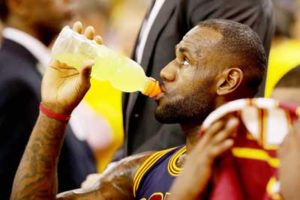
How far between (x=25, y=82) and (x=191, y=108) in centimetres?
139

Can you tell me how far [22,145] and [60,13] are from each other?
0.67 meters

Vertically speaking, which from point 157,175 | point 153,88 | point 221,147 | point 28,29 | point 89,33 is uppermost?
point 28,29

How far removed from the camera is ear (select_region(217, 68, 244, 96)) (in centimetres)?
262

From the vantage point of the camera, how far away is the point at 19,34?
160 inches

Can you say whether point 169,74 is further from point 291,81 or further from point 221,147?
point 221,147

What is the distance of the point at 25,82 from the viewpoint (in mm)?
3863

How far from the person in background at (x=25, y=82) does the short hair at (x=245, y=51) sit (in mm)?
1361

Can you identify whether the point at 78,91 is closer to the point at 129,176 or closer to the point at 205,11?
the point at 129,176

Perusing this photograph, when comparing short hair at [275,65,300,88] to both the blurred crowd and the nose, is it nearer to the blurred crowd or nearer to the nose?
the nose

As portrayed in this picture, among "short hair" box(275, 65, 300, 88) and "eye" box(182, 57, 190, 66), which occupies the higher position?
"eye" box(182, 57, 190, 66)

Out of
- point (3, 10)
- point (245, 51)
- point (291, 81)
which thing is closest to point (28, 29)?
point (3, 10)

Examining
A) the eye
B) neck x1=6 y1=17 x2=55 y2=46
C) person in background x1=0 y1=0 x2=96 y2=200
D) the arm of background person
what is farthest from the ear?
neck x1=6 y1=17 x2=55 y2=46

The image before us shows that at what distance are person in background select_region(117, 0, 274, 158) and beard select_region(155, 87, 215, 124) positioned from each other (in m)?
0.49

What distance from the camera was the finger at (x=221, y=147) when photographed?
2.01 metres
